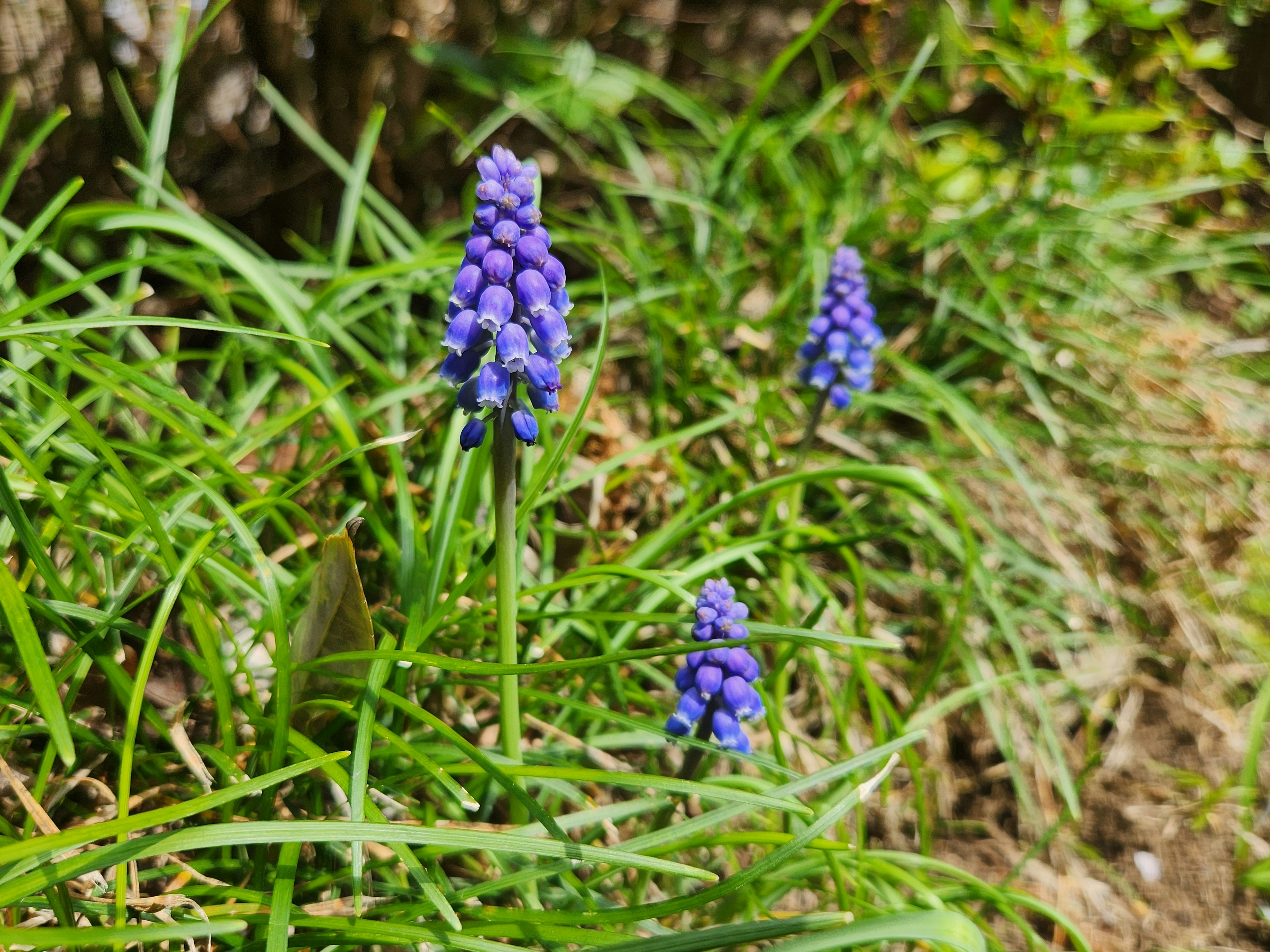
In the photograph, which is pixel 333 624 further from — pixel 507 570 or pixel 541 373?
pixel 541 373

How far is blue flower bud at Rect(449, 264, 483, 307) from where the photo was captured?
2.06 m

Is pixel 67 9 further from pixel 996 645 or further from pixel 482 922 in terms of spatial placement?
pixel 996 645

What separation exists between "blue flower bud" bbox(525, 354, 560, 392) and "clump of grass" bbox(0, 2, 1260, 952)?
19 cm

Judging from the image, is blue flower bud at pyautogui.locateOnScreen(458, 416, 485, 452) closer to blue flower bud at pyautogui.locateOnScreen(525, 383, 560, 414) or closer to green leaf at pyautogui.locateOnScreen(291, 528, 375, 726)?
blue flower bud at pyautogui.locateOnScreen(525, 383, 560, 414)

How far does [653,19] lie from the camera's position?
5246mm

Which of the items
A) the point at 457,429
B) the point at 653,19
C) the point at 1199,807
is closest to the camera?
the point at 457,429

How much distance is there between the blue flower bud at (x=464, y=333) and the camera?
209cm

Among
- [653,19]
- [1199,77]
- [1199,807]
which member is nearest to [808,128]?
[653,19]

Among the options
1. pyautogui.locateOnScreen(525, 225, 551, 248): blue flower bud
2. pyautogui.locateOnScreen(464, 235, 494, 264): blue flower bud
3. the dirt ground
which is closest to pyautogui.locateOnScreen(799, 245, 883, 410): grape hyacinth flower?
pyautogui.locateOnScreen(525, 225, 551, 248): blue flower bud

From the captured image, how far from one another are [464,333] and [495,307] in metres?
0.10

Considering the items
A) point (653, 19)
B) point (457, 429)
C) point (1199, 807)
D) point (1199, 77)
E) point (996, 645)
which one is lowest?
point (1199, 807)

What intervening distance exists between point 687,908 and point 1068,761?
2642 mm

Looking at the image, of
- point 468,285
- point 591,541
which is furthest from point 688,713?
point 591,541

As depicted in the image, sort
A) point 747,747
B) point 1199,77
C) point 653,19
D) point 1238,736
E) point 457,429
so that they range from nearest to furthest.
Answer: point 747,747
point 457,429
point 1238,736
point 653,19
point 1199,77
